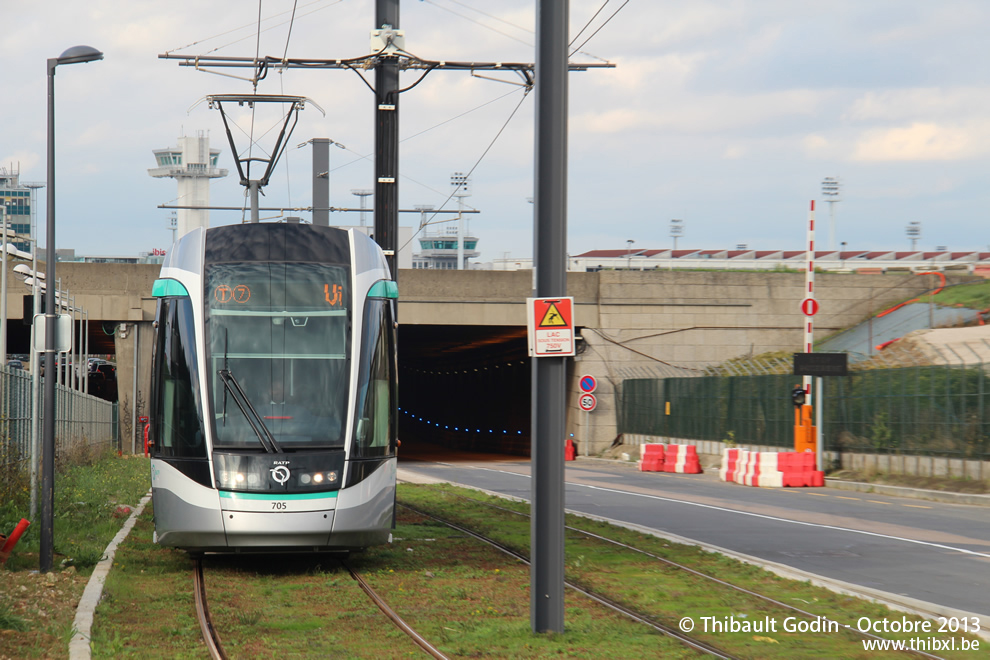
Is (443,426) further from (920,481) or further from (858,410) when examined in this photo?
(920,481)

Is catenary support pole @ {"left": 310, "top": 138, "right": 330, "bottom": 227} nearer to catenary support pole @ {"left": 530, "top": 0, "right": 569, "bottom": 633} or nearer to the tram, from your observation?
the tram

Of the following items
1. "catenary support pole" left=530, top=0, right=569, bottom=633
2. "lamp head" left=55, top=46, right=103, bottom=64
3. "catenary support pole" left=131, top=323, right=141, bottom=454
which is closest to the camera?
"catenary support pole" left=530, top=0, right=569, bottom=633

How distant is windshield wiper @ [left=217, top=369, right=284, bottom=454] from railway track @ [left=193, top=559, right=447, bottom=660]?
1483 mm

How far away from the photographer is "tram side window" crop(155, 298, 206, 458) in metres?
11.2

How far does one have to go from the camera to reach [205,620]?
917cm

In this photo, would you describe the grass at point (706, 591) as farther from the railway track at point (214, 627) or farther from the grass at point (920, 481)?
the grass at point (920, 481)

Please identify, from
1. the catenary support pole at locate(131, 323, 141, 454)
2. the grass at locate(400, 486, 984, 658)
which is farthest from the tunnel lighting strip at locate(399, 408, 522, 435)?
the grass at locate(400, 486, 984, 658)

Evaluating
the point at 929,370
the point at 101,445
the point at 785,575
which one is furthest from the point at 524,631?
the point at 101,445

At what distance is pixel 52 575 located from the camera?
1123 cm

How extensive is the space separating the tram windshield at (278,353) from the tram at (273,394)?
11mm

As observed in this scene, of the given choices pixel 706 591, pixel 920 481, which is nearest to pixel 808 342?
pixel 920 481

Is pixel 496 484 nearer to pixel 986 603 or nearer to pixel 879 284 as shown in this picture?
pixel 986 603

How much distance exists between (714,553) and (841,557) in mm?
1480

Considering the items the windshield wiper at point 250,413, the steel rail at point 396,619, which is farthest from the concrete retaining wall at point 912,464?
the windshield wiper at point 250,413
